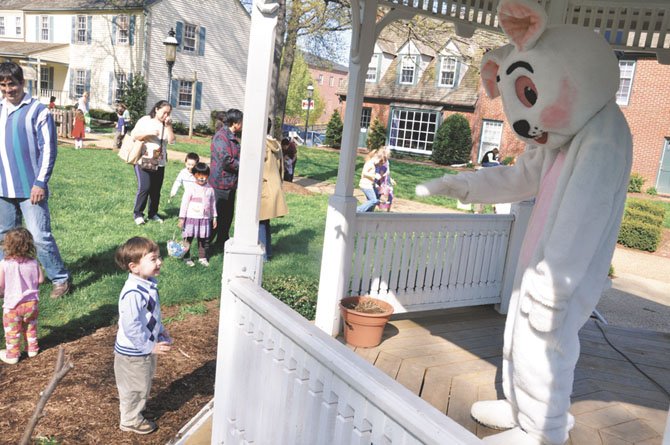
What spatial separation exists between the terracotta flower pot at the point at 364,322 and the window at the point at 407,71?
2881 cm

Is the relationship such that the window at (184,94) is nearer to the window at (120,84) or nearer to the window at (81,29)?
the window at (120,84)

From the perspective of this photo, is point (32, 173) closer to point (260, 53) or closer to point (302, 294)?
point (302, 294)

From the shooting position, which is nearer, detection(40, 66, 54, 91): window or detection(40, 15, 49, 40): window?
detection(40, 66, 54, 91): window

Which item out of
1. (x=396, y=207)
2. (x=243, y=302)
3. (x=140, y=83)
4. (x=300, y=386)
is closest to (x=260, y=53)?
(x=243, y=302)

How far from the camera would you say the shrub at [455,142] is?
27.8 meters

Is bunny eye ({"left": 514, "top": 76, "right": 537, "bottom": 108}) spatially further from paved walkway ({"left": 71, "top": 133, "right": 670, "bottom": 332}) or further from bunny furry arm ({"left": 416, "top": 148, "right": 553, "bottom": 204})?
paved walkway ({"left": 71, "top": 133, "right": 670, "bottom": 332})

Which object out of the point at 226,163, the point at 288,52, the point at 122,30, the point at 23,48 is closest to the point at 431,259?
the point at 226,163

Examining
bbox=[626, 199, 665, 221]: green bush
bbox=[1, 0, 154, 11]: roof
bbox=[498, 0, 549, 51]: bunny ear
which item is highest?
bbox=[1, 0, 154, 11]: roof

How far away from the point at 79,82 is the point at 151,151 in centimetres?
2684

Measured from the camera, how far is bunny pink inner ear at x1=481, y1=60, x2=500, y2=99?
3111mm

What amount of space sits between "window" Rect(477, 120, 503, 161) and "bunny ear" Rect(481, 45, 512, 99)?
83.3ft

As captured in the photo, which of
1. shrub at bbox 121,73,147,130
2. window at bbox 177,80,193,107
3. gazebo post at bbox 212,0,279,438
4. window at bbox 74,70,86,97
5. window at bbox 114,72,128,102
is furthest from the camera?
window at bbox 74,70,86,97

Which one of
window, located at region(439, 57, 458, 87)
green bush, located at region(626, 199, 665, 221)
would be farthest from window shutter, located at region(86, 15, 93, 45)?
green bush, located at region(626, 199, 665, 221)

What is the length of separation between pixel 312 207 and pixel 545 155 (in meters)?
8.50
